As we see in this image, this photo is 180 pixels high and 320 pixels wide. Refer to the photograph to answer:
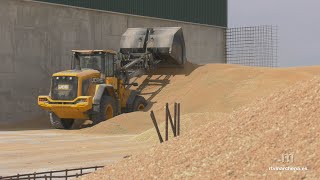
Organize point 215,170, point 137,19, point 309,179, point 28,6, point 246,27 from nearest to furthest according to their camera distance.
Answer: point 309,179
point 215,170
point 28,6
point 137,19
point 246,27

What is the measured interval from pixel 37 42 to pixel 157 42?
5525mm

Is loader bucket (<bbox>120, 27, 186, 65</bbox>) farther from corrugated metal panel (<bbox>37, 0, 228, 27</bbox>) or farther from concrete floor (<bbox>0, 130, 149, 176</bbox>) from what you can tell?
concrete floor (<bbox>0, 130, 149, 176</bbox>)

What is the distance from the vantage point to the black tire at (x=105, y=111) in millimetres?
22188

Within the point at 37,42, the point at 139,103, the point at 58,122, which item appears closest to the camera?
the point at 58,122

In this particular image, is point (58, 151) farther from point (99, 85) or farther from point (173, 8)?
point (173, 8)

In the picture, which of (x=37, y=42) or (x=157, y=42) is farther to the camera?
(x=157, y=42)

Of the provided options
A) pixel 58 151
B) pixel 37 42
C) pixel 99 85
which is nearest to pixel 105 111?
pixel 99 85

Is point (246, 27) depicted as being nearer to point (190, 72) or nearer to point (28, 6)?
point (190, 72)

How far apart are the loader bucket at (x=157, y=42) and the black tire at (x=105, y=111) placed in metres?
5.50

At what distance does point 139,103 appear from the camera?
25703mm

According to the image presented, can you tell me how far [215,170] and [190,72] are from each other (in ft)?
71.7

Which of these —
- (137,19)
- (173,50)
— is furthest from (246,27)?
(173,50)

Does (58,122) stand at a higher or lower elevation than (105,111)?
lower

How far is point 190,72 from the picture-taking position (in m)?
29.9
